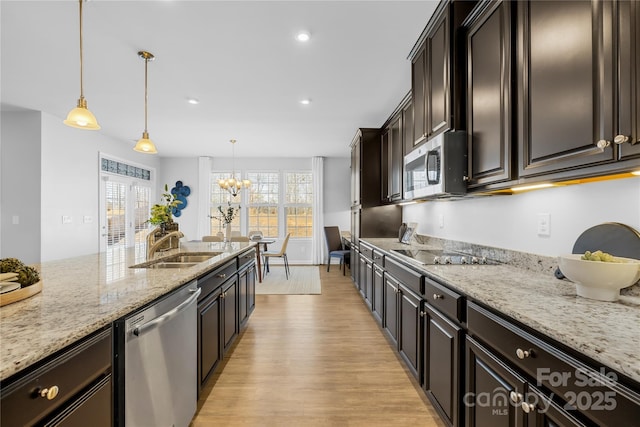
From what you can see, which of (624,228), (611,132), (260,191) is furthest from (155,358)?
(260,191)

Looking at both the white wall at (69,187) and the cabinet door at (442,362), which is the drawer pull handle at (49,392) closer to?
the cabinet door at (442,362)

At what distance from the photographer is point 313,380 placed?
2.22 metres

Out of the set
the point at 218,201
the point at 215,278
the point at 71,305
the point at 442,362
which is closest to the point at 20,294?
the point at 71,305

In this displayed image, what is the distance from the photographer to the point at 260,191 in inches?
294

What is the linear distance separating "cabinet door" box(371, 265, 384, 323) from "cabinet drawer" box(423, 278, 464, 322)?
1.13 metres

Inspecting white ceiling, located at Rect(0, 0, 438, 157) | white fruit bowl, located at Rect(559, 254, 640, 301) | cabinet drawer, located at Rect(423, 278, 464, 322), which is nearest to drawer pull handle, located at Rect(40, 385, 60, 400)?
cabinet drawer, located at Rect(423, 278, 464, 322)

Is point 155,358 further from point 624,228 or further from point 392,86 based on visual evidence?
point 392,86

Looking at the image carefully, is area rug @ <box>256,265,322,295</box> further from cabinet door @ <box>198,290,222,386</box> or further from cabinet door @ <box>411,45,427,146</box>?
cabinet door @ <box>411,45,427,146</box>

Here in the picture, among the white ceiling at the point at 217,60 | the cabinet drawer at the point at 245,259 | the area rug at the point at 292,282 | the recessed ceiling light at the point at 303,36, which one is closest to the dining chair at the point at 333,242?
the area rug at the point at 292,282

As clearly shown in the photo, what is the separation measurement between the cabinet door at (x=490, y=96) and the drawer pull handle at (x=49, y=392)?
1.93 meters

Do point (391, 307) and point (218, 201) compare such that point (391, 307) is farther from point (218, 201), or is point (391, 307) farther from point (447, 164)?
point (218, 201)

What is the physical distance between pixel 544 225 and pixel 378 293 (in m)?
1.73

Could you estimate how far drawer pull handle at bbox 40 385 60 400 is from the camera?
77 centimetres

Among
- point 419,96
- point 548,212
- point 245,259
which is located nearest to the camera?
point 548,212
